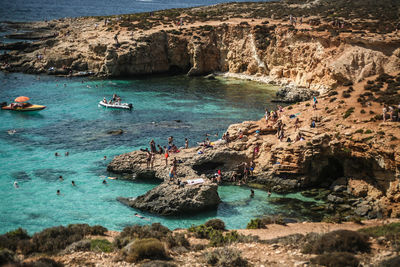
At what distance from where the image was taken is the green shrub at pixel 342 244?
16.7 metres

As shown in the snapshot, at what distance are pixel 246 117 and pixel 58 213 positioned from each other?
91.8 ft

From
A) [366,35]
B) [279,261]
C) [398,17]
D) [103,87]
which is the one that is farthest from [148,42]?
[279,261]

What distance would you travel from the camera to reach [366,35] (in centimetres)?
5741

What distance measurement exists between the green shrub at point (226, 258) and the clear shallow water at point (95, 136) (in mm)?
9021

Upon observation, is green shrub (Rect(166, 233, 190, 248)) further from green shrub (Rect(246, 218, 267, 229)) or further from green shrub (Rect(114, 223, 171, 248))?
green shrub (Rect(246, 218, 267, 229))

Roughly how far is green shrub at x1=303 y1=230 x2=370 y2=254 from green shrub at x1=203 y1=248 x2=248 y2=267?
2.94m

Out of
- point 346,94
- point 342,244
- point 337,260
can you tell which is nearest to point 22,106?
point 346,94

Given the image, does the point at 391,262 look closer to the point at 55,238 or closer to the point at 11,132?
the point at 55,238

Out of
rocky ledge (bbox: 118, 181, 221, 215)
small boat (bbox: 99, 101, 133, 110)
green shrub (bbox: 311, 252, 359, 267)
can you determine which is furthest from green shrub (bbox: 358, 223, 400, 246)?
small boat (bbox: 99, 101, 133, 110)

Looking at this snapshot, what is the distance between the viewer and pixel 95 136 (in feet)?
144

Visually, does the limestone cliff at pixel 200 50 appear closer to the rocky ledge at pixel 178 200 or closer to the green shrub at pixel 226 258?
the rocky ledge at pixel 178 200

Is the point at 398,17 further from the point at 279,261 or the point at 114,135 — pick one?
the point at 279,261

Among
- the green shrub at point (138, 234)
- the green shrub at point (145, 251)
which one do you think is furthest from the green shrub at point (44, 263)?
the green shrub at point (138, 234)

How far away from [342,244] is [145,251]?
8.03 metres
